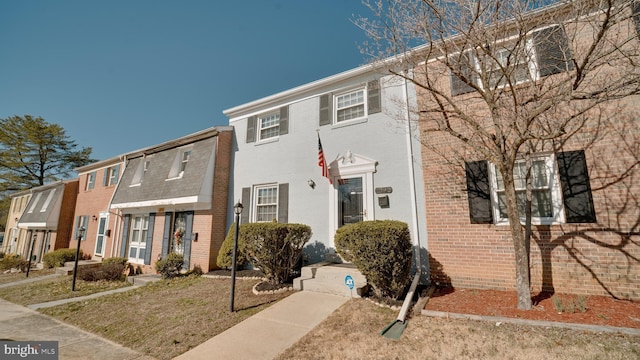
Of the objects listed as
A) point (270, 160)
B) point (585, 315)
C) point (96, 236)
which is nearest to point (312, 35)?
point (270, 160)

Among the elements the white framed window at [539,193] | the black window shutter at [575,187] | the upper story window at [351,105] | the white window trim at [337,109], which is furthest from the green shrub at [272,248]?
the black window shutter at [575,187]

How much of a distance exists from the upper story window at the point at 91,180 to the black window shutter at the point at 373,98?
63.2ft

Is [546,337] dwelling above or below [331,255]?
below

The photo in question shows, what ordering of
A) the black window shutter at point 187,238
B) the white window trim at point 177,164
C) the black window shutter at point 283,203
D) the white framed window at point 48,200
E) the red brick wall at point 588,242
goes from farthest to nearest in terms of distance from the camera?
the white framed window at point 48,200 → the white window trim at point 177,164 → the black window shutter at point 187,238 → the black window shutter at point 283,203 → the red brick wall at point 588,242

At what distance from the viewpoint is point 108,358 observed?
13.2 feet

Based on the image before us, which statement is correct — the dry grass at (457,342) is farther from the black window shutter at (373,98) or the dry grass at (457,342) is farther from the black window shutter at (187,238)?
the black window shutter at (187,238)

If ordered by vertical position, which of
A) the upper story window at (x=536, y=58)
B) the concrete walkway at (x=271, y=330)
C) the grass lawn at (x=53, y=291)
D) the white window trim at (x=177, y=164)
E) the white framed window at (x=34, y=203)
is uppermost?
the upper story window at (x=536, y=58)

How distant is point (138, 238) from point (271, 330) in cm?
1208

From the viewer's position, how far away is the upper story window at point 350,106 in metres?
8.76

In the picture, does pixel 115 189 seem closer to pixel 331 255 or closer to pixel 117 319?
pixel 117 319

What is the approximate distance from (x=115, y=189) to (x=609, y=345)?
19225 millimetres

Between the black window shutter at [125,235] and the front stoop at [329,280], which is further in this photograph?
the black window shutter at [125,235]

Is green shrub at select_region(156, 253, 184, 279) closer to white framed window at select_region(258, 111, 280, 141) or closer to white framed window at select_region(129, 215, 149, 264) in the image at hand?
white framed window at select_region(129, 215, 149, 264)

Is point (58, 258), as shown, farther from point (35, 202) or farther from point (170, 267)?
point (170, 267)
